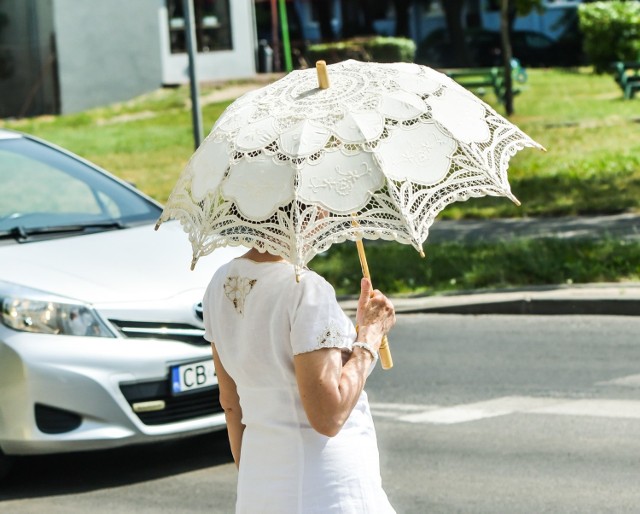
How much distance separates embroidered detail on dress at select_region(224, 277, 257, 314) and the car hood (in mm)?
3098

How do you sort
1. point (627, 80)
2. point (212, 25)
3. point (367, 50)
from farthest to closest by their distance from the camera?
1. point (367, 50)
2. point (212, 25)
3. point (627, 80)

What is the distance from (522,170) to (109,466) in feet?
36.7

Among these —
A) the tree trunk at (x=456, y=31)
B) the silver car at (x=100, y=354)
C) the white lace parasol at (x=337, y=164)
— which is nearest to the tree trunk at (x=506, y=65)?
the tree trunk at (x=456, y=31)

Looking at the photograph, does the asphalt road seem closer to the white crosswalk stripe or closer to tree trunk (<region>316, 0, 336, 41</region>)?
the white crosswalk stripe

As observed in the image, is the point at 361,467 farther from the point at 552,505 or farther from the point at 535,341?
the point at 535,341

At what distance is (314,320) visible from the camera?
3111 millimetres

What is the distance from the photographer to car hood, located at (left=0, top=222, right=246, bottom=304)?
20.9 ft

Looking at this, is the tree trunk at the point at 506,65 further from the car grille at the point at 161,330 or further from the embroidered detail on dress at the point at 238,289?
the embroidered detail on dress at the point at 238,289

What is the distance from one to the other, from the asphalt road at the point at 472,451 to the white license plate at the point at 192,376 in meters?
0.48

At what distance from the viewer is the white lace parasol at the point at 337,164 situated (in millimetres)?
3203

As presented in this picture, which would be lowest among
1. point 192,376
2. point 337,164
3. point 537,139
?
point 537,139

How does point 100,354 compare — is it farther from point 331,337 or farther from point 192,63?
point 192,63

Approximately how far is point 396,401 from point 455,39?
33.7 metres

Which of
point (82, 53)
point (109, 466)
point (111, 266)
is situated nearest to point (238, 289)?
point (111, 266)
